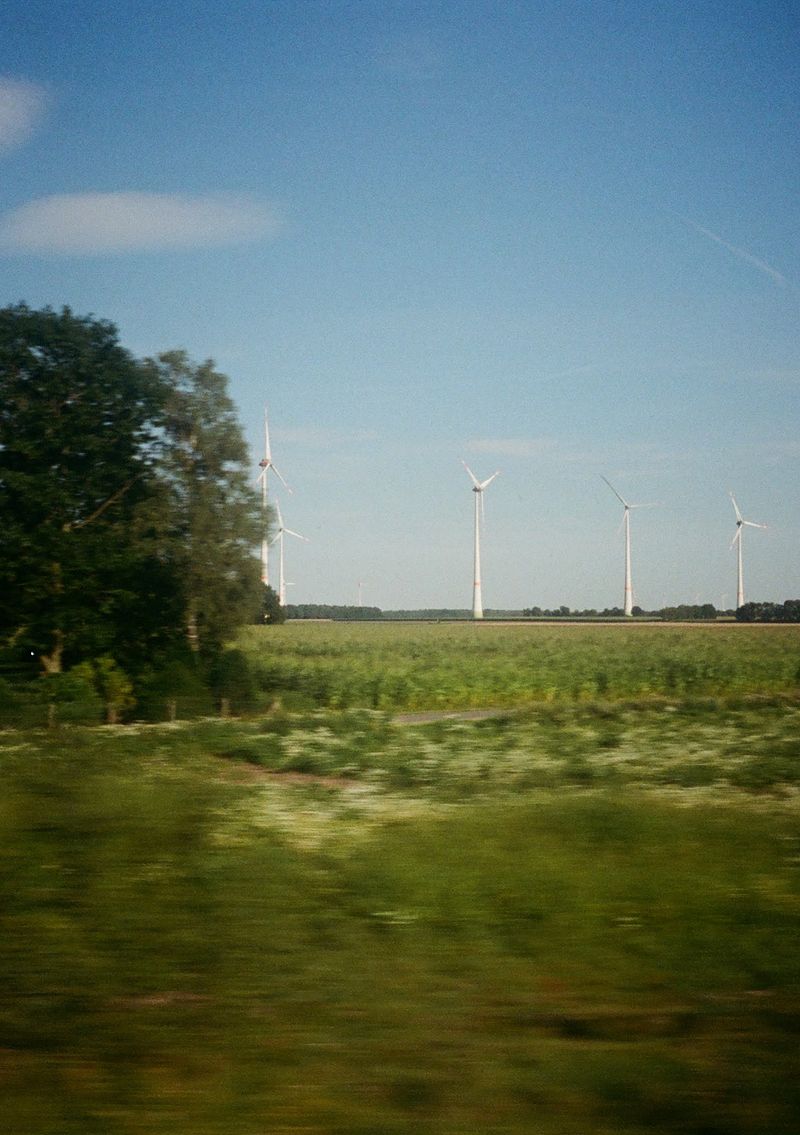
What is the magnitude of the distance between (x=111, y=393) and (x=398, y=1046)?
38.9m

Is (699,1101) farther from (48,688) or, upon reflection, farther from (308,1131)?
(48,688)

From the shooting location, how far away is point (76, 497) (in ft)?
129

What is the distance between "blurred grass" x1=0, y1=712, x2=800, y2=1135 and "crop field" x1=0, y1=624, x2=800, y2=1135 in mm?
17

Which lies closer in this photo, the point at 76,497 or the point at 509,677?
the point at 76,497

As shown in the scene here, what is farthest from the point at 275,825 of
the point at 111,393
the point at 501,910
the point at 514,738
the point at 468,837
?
the point at 111,393

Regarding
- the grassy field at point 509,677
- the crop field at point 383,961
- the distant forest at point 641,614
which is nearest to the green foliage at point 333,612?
the distant forest at point 641,614

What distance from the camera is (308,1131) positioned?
4.43m

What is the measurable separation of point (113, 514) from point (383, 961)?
36871 mm

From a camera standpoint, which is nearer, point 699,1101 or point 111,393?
point 699,1101

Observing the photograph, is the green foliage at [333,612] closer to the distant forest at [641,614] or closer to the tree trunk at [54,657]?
the distant forest at [641,614]

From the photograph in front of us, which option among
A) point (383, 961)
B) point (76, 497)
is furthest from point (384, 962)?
point (76, 497)

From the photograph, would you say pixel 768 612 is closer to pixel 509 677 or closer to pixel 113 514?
pixel 509 677

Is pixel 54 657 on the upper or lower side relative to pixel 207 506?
lower

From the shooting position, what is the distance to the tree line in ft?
125
